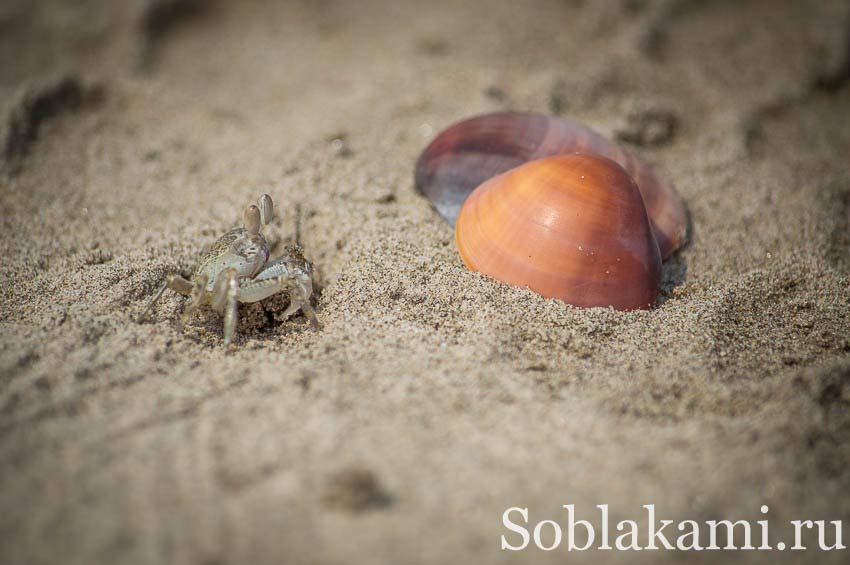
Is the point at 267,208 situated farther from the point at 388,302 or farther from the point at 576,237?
the point at 576,237

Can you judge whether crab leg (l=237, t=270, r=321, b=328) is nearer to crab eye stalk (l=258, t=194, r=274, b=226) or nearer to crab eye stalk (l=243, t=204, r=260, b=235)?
crab eye stalk (l=243, t=204, r=260, b=235)

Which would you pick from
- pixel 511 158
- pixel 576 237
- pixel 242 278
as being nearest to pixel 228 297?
pixel 242 278

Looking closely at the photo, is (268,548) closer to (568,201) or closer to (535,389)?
(535,389)

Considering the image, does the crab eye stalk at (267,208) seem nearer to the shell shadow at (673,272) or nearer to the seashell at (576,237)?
the seashell at (576,237)

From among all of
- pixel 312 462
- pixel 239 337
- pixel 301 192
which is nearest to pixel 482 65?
pixel 301 192

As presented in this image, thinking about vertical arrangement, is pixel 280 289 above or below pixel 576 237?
above

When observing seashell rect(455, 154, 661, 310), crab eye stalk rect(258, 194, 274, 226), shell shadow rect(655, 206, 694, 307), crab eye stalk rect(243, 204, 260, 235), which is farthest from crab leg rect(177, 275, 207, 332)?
shell shadow rect(655, 206, 694, 307)
